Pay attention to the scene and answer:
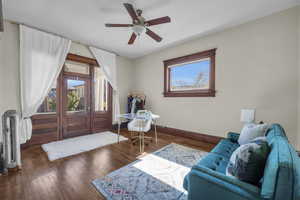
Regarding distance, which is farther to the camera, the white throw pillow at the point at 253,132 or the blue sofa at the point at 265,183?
the white throw pillow at the point at 253,132

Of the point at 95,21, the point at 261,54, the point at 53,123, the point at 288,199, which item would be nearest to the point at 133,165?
the point at 288,199

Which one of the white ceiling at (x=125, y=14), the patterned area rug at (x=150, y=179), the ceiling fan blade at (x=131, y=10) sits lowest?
the patterned area rug at (x=150, y=179)

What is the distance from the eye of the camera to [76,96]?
3.84m

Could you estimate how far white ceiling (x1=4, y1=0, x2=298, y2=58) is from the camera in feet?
7.29

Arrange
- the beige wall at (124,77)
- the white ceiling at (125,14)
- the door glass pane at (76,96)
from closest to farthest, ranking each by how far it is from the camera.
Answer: the white ceiling at (125,14), the door glass pane at (76,96), the beige wall at (124,77)

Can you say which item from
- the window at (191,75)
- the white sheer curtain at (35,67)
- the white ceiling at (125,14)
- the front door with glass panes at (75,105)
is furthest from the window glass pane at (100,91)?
the window at (191,75)

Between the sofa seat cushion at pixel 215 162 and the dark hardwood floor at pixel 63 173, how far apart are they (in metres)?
1.32

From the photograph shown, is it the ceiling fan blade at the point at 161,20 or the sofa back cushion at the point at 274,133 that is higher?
the ceiling fan blade at the point at 161,20

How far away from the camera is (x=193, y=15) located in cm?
253

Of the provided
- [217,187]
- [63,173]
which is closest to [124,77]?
[63,173]

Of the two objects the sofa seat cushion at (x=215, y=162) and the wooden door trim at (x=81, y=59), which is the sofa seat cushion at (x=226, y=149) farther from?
the wooden door trim at (x=81, y=59)

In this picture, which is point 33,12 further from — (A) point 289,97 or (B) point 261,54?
(A) point 289,97

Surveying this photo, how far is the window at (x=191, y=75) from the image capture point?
3352mm

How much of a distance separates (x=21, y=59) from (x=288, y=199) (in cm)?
449
